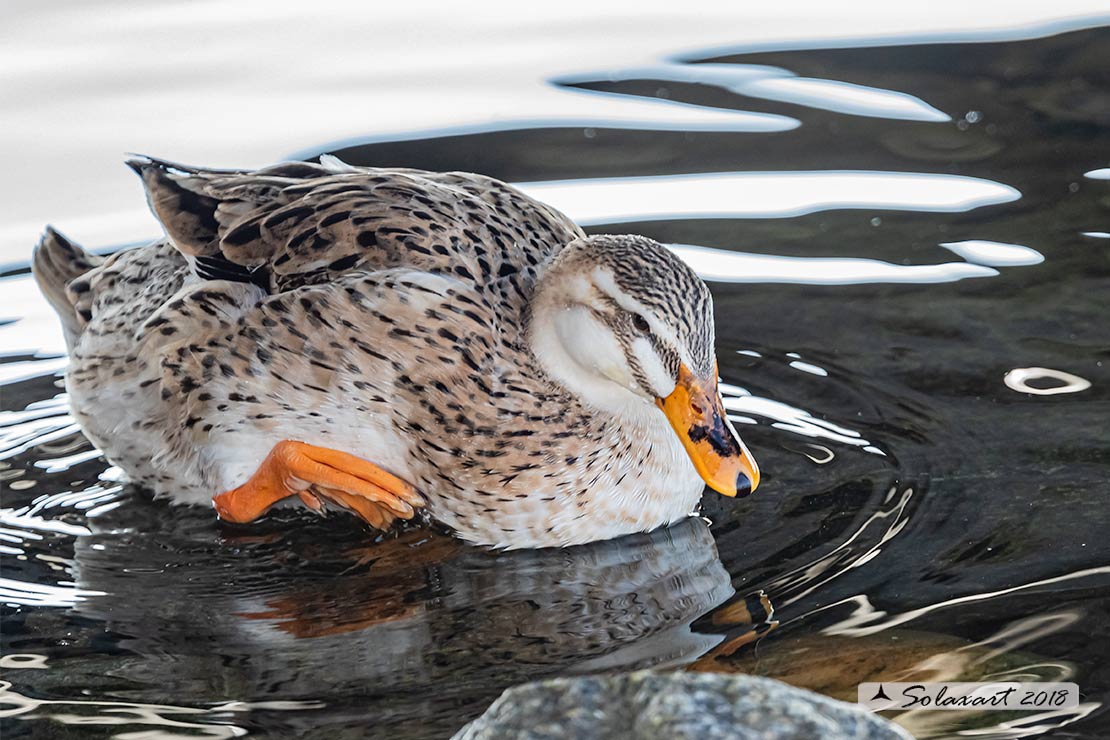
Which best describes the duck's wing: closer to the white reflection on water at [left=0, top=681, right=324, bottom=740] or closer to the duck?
the duck

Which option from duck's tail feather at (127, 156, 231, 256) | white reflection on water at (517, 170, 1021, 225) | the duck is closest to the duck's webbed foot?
the duck

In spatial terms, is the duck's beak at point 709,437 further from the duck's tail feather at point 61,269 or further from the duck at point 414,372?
the duck's tail feather at point 61,269

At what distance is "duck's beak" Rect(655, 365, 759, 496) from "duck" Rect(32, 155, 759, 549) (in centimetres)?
1

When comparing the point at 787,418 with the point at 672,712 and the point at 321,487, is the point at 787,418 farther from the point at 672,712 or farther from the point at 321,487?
the point at 672,712

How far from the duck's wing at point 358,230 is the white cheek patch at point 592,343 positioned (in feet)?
0.87

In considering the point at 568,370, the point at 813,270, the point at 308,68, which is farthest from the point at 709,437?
the point at 308,68

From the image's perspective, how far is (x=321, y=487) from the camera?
18.2 ft

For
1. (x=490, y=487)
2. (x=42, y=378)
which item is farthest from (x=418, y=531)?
(x=42, y=378)

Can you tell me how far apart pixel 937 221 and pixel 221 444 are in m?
3.76

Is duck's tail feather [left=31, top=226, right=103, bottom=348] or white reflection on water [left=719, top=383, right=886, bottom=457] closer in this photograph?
white reflection on water [left=719, top=383, right=886, bottom=457]

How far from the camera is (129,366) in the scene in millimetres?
5902

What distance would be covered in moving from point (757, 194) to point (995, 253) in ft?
4.26

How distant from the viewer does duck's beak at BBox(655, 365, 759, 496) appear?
17.0 feet

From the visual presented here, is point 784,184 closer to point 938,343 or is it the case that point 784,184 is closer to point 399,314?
point 938,343
